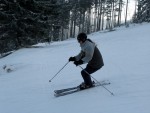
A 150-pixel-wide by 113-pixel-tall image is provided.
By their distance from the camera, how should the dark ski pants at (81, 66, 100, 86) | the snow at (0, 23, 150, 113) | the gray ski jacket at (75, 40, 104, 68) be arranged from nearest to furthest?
the snow at (0, 23, 150, 113), the gray ski jacket at (75, 40, 104, 68), the dark ski pants at (81, 66, 100, 86)

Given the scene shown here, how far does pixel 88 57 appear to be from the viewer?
959 centimetres

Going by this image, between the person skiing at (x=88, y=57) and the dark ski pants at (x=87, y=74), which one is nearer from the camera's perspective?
the person skiing at (x=88, y=57)

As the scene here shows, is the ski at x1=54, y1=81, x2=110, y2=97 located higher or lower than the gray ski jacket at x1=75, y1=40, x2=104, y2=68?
lower

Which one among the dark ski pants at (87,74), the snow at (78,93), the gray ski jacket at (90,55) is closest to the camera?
the snow at (78,93)

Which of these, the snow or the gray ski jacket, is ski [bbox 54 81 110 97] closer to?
the snow

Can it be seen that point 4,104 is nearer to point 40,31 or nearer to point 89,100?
point 89,100

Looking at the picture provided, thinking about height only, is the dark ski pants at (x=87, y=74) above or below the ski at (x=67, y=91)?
above

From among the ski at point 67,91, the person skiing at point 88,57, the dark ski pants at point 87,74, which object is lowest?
the ski at point 67,91

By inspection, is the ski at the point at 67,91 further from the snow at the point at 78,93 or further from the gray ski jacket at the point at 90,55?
the gray ski jacket at the point at 90,55

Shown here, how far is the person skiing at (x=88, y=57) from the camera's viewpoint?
378 inches

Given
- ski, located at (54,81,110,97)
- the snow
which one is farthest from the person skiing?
the snow

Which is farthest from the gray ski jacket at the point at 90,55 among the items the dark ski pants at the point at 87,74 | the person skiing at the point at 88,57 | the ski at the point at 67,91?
the ski at the point at 67,91

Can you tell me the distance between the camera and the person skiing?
9.59 metres

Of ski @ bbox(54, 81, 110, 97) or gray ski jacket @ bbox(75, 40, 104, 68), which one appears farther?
ski @ bbox(54, 81, 110, 97)
